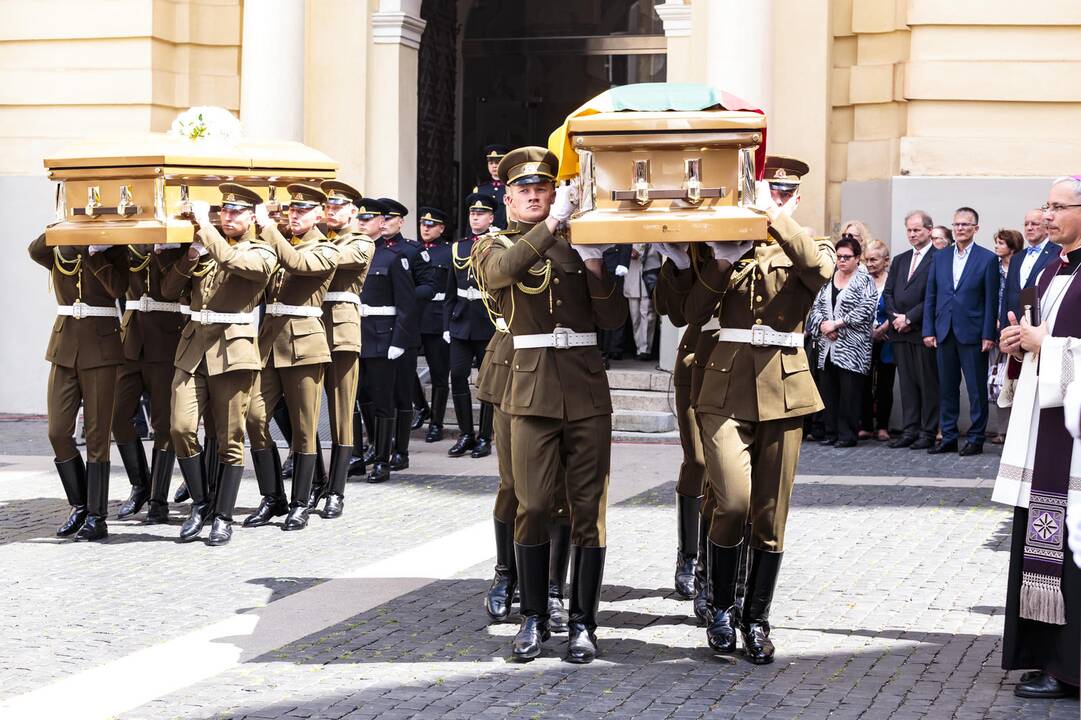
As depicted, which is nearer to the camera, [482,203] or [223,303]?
[223,303]

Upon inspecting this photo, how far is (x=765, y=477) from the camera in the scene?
6316 millimetres

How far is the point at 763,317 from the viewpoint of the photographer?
633 centimetres

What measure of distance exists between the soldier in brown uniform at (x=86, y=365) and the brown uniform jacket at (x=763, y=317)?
404 centimetres

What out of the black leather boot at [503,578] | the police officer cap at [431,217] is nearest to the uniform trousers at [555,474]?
the black leather boot at [503,578]

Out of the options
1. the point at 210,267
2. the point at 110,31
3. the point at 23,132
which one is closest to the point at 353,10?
the point at 110,31

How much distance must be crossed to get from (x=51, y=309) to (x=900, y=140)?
801 cm

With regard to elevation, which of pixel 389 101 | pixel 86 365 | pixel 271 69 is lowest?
pixel 86 365

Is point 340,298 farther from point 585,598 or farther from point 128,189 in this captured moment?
point 585,598

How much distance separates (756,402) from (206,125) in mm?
4253

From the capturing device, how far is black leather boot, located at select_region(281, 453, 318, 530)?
920 cm

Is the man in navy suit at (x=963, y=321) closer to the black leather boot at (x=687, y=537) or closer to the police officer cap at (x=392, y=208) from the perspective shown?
the police officer cap at (x=392, y=208)

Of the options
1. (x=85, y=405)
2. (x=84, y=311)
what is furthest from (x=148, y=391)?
(x=84, y=311)

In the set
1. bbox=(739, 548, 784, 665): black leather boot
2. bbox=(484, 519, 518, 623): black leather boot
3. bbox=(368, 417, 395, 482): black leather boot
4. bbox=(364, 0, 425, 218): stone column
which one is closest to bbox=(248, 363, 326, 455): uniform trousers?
bbox=(368, 417, 395, 482): black leather boot

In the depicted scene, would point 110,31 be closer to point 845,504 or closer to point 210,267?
point 210,267
